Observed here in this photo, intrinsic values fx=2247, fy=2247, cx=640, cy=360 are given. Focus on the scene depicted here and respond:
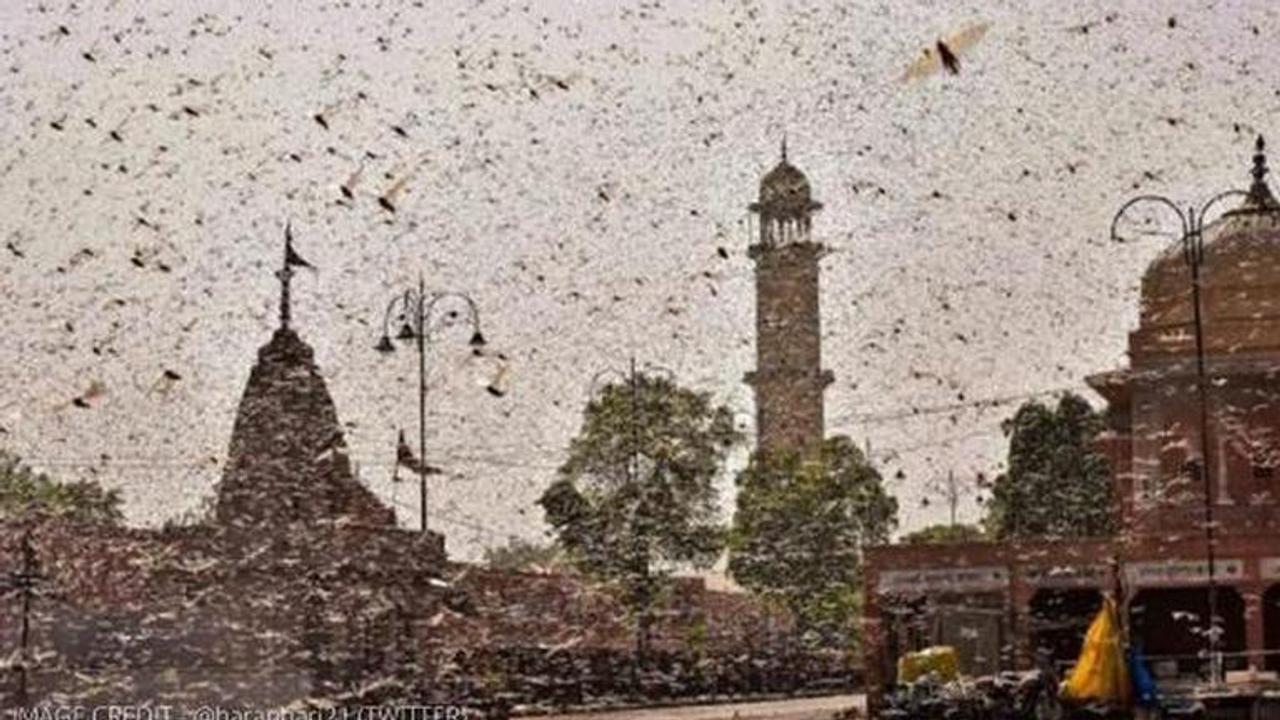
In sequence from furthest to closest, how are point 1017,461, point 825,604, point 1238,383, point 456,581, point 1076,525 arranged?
point 1017,461 → point 1076,525 → point 825,604 → point 1238,383 → point 456,581

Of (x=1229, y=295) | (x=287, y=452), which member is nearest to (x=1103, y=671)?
(x=287, y=452)

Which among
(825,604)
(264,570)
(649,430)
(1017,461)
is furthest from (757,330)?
(264,570)

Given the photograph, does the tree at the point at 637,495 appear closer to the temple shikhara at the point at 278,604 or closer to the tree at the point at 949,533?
the temple shikhara at the point at 278,604

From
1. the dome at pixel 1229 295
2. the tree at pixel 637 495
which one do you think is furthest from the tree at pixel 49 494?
the dome at pixel 1229 295

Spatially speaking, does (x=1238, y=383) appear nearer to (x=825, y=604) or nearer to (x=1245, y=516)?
(x=1245, y=516)

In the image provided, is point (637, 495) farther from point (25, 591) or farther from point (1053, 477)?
point (1053, 477)
